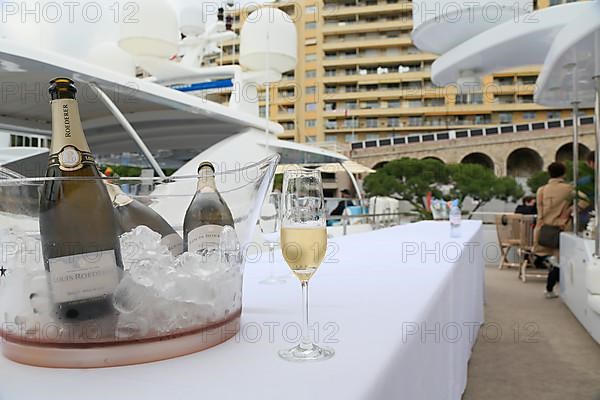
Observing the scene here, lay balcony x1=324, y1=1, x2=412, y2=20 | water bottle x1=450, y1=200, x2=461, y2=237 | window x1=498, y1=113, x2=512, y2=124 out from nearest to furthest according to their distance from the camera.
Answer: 1. water bottle x1=450, y1=200, x2=461, y2=237
2. window x1=498, y1=113, x2=512, y2=124
3. balcony x1=324, y1=1, x2=412, y2=20

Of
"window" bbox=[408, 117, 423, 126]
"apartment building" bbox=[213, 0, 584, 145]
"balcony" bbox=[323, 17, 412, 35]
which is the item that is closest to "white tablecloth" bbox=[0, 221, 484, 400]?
"apartment building" bbox=[213, 0, 584, 145]

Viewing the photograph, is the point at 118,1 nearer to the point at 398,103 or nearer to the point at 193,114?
the point at 193,114

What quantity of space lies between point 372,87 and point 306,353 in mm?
38043

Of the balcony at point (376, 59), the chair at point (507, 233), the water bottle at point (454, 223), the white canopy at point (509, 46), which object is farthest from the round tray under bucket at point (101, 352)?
the balcony at point (376, 59)

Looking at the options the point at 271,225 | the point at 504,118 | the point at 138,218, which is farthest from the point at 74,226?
the point at 504,118

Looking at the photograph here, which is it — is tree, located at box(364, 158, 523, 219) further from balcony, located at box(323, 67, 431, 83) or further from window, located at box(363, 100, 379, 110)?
balcony, located at box(323, 67, 431, 83)

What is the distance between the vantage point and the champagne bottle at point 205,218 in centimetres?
61

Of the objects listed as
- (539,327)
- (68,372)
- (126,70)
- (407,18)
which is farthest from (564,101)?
(407,18)

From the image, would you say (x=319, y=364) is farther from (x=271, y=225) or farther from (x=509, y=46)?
(x=509, y=46)

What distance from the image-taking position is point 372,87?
122 feet

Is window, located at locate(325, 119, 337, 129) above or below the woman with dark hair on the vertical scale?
above

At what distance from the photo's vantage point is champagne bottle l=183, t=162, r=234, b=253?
1.99 ft

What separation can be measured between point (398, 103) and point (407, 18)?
20.5ft

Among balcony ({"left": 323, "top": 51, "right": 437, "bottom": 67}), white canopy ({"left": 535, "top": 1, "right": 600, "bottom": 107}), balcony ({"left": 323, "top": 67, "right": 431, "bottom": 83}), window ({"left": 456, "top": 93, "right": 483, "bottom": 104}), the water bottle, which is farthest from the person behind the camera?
balcony ({"left": 323, "top": 51, "right": 437, "bottom": 67})
